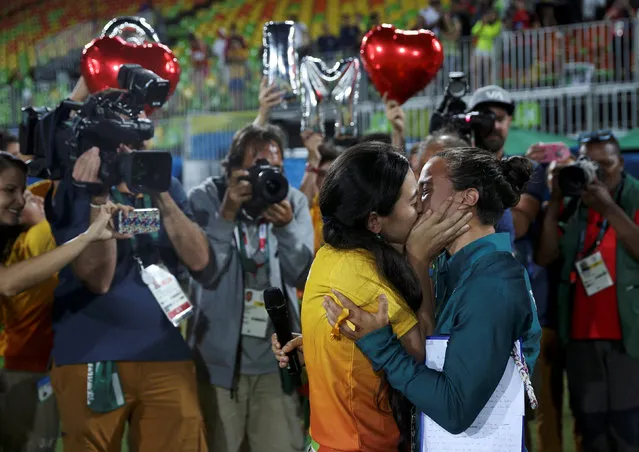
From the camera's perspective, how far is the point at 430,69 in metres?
4.08

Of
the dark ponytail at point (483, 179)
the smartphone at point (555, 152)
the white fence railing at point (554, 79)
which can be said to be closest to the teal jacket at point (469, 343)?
the dark ponytail at point (483, 179)

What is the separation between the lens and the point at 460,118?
11.9 ft

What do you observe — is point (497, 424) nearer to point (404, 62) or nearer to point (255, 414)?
point (255, 414)

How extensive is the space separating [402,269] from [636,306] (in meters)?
2.17

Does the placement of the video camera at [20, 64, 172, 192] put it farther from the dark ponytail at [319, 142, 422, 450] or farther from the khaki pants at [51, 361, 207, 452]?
the dark ponytail at [319, 142, 422, 450]

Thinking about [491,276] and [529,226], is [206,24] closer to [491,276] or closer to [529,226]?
[529,226]

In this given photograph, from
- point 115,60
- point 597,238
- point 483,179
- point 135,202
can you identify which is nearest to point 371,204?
point 483,179

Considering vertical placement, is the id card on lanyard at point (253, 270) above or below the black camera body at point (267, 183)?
below

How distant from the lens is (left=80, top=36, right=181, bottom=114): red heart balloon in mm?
3555

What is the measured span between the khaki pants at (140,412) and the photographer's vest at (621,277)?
1846 mm

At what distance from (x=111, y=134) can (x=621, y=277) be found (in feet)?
7.73

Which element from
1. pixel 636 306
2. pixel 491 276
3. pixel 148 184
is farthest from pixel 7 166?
pixel 636 306

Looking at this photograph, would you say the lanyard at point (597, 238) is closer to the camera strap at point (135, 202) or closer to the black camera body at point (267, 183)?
the black camera body at point (267, 183)

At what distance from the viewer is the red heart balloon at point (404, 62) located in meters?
4.05
